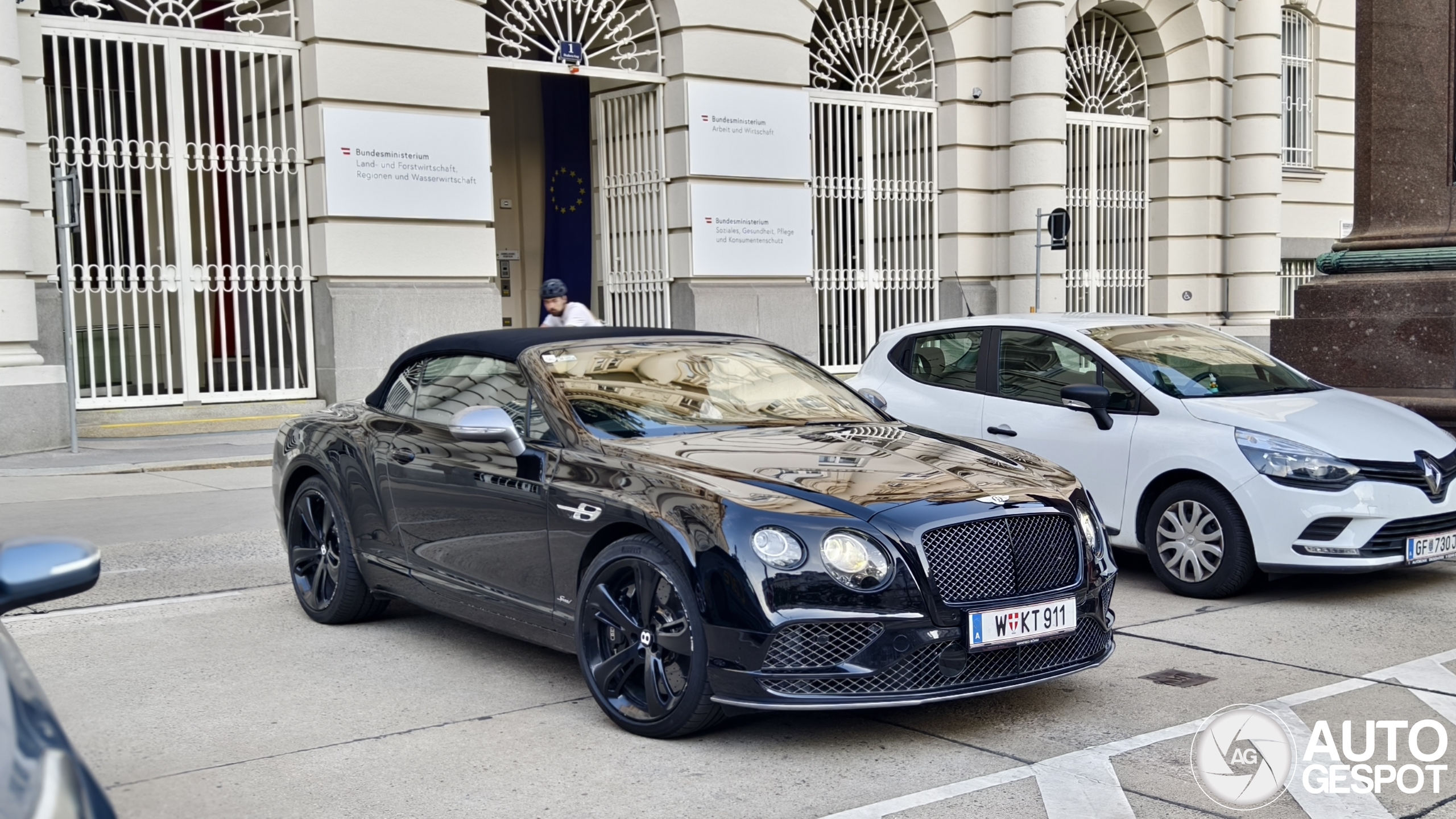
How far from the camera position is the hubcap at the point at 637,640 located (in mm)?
4910

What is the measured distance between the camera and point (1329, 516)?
701 centimetres

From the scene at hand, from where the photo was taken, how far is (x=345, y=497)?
266 inches

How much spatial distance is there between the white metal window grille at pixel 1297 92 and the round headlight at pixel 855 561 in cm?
2268

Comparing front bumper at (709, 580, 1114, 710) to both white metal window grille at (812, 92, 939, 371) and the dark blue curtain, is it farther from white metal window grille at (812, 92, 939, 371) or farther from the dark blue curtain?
the dark blue curtain

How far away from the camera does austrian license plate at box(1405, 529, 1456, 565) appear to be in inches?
280

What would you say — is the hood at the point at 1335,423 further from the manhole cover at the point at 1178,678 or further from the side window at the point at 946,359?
the manhole cover at the point at 1178,678

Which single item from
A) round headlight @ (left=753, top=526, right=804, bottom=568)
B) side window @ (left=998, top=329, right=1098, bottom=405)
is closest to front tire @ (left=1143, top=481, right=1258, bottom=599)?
side window @ (left=998, top=329, right=1098, bottom=405)

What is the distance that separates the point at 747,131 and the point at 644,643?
541 inches

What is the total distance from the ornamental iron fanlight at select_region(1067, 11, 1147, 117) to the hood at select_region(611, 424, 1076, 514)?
17.5 metres

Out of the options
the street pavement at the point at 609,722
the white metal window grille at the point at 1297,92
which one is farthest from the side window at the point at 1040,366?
the white metal window grille at the point at 1297,92

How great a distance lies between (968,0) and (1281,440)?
14.4m

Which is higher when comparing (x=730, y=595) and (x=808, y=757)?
(x=730, y=595)

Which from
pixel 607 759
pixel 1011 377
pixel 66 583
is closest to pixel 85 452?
pixel 1011 377

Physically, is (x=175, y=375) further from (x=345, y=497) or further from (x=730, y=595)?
(x=730, y=595)
